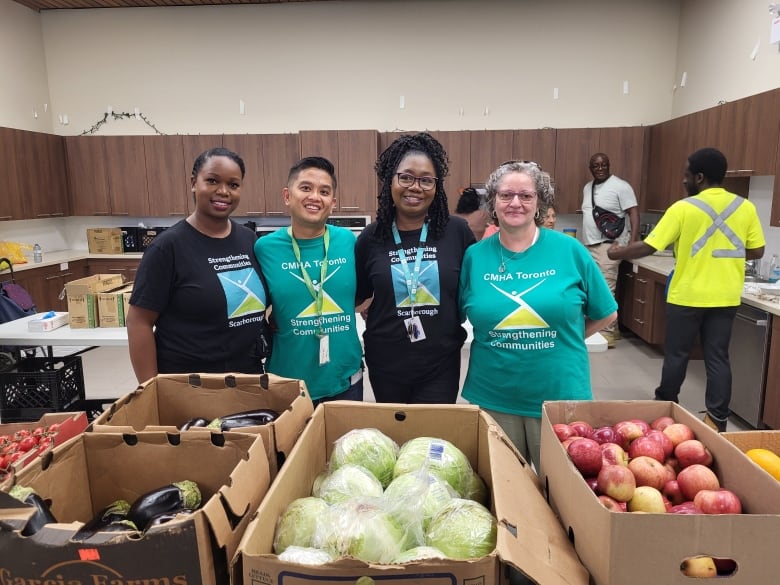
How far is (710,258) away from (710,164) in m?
0.58

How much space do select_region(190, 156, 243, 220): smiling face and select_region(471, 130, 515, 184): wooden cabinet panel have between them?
445 cm

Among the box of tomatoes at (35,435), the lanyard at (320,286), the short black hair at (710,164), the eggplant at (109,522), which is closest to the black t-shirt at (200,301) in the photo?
the lanyard at (320,286)

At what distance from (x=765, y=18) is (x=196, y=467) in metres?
5.51

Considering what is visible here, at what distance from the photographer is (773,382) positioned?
3.21 meters

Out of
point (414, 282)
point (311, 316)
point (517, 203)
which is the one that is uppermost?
point (517, 203)

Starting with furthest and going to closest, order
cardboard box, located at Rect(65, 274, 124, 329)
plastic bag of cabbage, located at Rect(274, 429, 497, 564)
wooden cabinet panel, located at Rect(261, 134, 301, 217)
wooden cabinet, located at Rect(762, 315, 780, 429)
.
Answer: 1. wooden cabinet panel, located at Rect(261, 134, 301, 217)
2. wooden cabinet, located at Rect(762, 315, 780, 429)
3. cardboard box, located at Rect(65, 274, 124, 329)
4. plastic bag of cabbage, located at Rect(274, 429, 497, 564)

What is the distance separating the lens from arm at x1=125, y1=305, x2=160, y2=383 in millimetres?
1739

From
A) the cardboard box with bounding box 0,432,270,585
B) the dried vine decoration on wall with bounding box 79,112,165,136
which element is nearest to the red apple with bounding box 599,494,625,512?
the cardboard box with bounding box 0,432,270,585

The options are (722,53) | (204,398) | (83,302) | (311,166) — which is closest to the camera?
(204,398)

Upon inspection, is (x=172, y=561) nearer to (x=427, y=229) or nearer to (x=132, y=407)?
(x=132, y=407)

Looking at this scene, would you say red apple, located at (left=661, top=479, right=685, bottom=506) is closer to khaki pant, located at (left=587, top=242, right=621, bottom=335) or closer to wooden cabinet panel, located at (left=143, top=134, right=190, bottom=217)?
khaki pant, located at (left=587, top=242, right=621, bottom=335)

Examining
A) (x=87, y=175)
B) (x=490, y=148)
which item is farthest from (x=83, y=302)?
(x=490, y=148)

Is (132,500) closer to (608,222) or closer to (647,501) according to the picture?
(647,501)

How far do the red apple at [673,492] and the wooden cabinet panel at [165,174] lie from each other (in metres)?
6.19
